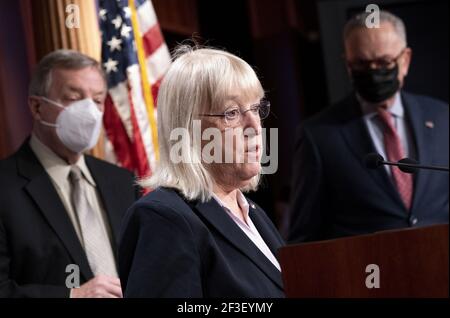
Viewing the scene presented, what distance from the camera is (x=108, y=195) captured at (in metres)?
3.91

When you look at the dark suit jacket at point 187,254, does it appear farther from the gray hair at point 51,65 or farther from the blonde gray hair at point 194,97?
the gray hair at point 51,65

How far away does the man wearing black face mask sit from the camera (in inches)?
170

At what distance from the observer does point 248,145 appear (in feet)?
8.09

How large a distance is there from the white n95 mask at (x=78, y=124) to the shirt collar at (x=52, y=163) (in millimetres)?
77

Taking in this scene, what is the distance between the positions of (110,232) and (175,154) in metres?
1.50

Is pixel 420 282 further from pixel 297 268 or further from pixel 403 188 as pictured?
pixel 403 188

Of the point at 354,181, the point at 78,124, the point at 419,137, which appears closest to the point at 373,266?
the point at 78,124

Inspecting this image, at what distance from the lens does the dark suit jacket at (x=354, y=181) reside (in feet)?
14.1

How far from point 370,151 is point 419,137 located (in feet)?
0.84

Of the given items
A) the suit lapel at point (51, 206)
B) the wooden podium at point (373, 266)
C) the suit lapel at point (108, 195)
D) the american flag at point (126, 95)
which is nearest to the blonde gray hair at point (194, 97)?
the wooden podium at point (373, 266)

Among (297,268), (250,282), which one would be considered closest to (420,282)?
(297,268)

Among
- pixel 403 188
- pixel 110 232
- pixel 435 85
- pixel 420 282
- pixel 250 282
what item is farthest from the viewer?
pixel 435 85

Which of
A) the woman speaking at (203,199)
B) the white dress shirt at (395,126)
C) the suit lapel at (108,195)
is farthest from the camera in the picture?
the white dress shirt at (395,126)

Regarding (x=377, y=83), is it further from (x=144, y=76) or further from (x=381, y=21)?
(x=144, y=76)
